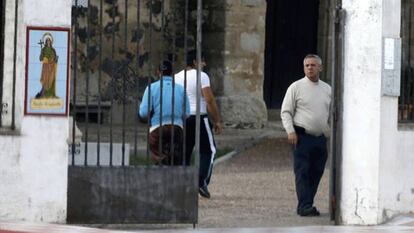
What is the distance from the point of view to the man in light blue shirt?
42.6ft

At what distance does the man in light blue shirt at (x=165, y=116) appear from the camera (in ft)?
42.6

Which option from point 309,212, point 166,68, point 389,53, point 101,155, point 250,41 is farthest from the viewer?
point 250,41

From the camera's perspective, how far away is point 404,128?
12.9 m

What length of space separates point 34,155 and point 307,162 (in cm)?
314

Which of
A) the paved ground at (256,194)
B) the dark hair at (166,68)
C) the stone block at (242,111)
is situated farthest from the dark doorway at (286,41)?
the dark hair at (166,68)

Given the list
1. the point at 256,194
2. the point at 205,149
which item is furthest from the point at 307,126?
the point at 256,194

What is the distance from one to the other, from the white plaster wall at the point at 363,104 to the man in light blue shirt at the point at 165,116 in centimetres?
161

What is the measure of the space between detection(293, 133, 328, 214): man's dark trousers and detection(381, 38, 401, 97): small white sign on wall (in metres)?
1.32

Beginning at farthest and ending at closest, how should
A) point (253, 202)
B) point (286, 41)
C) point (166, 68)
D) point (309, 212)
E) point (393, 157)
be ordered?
point (286, 41) < point (253, 202) < point (309, 212) < point (166, 68) < point (393, 157)

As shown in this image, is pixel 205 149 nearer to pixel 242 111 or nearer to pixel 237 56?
pixel 242 111

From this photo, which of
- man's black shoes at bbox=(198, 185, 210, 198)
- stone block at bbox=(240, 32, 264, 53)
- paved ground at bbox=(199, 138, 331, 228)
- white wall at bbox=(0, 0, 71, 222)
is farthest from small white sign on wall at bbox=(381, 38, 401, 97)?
stone block at bbox=(240, 32, 264, 53)

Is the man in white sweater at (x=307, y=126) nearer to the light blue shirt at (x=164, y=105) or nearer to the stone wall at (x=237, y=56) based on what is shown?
the light blue shirt at (x=164, y=105)

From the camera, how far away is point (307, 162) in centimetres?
1378

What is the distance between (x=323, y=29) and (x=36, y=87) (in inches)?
556
